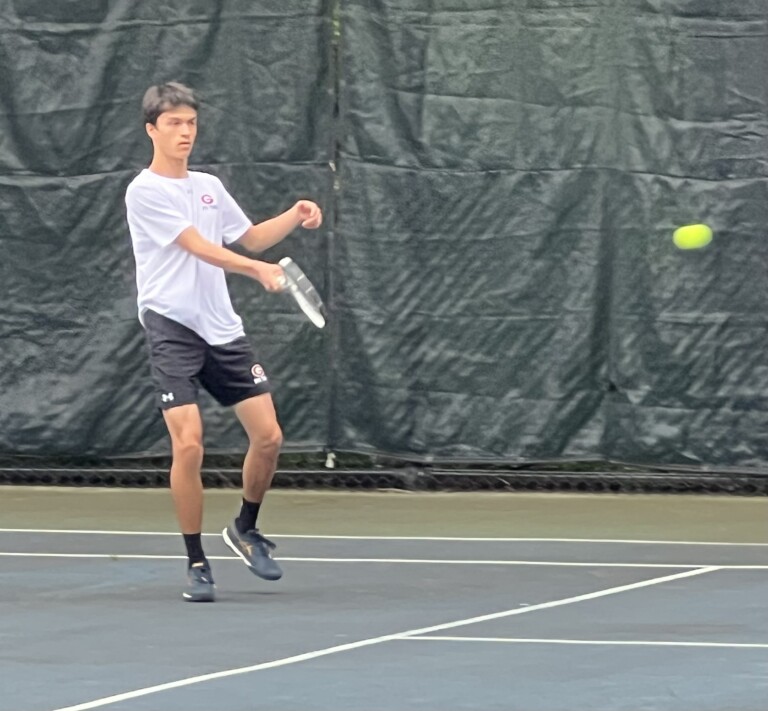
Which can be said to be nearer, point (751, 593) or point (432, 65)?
point (751, 593)

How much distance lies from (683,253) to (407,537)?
2001mm

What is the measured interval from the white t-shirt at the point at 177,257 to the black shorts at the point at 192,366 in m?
0.04

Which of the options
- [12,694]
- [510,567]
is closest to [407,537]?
[510,567]

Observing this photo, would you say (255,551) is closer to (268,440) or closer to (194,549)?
(194,549)

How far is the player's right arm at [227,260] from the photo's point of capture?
7316 mm

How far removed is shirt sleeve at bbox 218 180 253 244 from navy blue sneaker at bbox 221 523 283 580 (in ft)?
3.42

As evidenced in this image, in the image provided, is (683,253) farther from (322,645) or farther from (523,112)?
(322,645)

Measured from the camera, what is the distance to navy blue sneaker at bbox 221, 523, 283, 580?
7.70m

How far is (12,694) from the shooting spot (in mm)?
5844

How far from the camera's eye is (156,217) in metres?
7.57

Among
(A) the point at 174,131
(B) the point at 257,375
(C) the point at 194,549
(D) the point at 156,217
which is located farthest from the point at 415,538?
(A) the point at 174,131

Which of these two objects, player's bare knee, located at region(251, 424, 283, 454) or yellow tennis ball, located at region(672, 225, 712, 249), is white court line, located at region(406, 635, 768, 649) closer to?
player's bare knee, located at region(251, 424, 283, 454)

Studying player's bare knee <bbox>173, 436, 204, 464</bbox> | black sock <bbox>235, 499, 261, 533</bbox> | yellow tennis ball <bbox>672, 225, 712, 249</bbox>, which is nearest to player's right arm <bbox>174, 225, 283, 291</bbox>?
player's bare knee <bbox>173, 436, 204, 464</bbox>

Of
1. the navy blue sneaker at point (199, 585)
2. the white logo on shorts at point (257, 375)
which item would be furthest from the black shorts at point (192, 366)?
the navy blue sneaker at point (199, 585)
